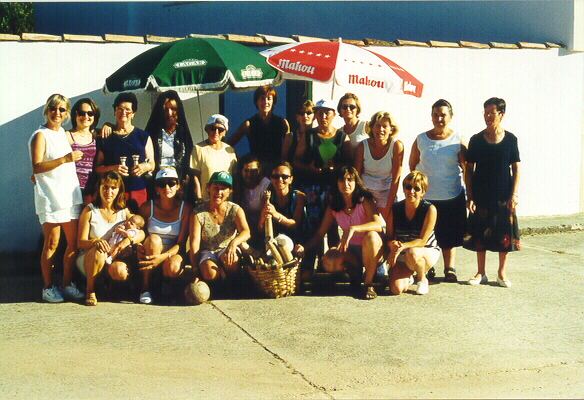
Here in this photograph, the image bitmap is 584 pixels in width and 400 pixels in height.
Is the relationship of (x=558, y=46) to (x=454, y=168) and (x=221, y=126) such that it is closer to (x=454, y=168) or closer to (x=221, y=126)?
(x=454, y=168)

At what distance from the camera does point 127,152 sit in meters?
8.38

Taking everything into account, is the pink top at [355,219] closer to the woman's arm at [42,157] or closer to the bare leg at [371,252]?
the bare leg at [371,252]

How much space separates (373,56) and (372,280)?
233 cm

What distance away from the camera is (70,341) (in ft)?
22.5

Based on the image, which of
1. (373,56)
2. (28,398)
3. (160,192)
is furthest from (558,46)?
(28,398)

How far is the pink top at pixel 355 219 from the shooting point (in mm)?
8383

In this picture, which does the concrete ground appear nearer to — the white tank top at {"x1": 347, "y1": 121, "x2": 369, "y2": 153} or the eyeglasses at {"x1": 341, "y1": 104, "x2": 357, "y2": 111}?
the white tank top at {"x1": 347, "y1": 121, "x2": 369, "y2": 153}

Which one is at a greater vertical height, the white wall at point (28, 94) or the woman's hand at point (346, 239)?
the white wall at point (28, 94)

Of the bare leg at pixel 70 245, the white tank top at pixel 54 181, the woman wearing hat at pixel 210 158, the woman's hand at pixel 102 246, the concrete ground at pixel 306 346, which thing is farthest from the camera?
the woman wearing hat at pixel 210 158

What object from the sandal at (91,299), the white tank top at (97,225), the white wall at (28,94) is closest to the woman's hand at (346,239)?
the white tank top at (97,225)

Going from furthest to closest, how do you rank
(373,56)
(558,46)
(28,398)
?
(558,46), (373,56), (28,398)

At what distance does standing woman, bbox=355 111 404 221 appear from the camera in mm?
8523

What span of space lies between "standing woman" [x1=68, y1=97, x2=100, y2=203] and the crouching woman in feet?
9.09

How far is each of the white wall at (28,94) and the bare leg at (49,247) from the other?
1.81m
